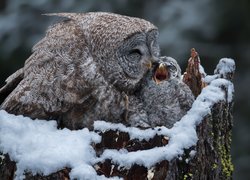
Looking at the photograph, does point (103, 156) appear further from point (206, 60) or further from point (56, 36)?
point (206, 60)

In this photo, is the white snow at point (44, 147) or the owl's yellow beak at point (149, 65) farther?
the owl's yellow beak at point (149, 65)

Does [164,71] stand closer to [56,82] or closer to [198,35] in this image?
[56,82]

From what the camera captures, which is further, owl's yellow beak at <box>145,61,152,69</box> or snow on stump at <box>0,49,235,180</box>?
owl's yellow beak at <box>145,61,152,69</box>

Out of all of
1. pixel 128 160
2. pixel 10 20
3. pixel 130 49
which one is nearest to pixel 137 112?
pixel 130 49

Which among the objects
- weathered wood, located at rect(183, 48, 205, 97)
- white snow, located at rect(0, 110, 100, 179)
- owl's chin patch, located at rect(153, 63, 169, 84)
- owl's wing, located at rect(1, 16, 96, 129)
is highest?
weathered wood, located at rect(183, 48, 205, 97)

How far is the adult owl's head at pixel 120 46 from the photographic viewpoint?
3.19 meters

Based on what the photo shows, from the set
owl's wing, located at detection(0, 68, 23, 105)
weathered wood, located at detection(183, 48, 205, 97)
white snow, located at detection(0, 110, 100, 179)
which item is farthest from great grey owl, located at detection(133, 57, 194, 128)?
owl's wing, located at detection(0, 68, 23, 105)

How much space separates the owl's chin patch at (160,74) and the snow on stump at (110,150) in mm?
357

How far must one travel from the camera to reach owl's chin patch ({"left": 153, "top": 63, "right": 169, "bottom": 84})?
131 inches

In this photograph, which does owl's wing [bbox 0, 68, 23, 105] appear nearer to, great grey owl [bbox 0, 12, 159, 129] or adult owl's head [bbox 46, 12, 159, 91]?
great grey owl [bbox 0, 12, 159, 129]

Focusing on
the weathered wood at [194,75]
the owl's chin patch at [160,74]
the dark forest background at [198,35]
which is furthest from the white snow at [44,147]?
the dark forest background at [198,35]

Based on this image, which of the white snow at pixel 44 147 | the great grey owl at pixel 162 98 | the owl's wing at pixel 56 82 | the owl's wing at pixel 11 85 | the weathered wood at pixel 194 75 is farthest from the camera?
the weathered wood at pixel 194 75

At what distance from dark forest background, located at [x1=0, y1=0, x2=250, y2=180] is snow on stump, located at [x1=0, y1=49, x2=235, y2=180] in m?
2.65

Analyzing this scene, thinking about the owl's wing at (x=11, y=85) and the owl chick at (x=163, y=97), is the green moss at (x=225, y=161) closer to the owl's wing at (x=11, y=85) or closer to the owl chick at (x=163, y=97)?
the owl chick at (x=163, y=97)
